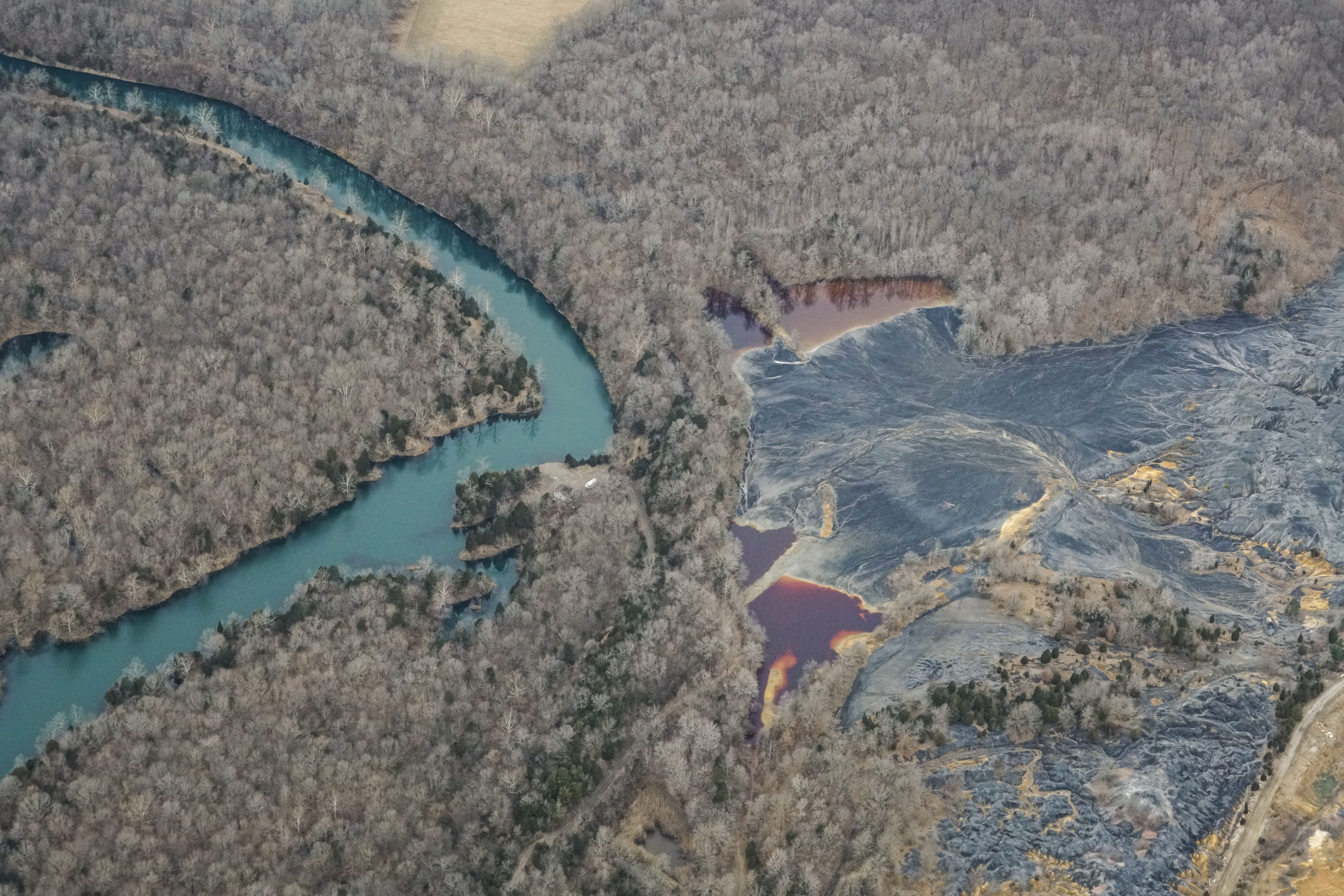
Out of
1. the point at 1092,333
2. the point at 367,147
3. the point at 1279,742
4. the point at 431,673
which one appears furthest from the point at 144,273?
the point at 1279,742

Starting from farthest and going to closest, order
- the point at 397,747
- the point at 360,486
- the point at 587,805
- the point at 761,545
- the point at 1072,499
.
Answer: the point at 360,486 → the point at 761,545 → the point at 1072,499 → the point at 397,747 → the point at 587,805

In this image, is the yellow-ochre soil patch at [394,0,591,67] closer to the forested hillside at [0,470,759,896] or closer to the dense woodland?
the dense woodland

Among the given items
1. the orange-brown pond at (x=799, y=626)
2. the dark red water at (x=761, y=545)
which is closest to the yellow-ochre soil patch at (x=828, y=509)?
the dark red water at (x=761, y=545)

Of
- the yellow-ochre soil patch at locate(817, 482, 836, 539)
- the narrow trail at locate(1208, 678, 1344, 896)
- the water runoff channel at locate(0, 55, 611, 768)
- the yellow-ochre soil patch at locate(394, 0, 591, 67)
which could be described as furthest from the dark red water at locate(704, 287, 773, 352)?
the narrow trail at locate(1208, 678, 1344, 896)

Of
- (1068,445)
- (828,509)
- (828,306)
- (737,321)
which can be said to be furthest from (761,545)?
(828,306)

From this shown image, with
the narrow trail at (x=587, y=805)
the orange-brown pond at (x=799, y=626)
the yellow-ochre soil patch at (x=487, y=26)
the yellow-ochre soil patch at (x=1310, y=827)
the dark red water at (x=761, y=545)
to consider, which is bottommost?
the yellow-ochre soil patch at (x=1310, y=827)

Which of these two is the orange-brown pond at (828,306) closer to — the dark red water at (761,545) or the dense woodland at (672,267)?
the dense woodland at (672,267)

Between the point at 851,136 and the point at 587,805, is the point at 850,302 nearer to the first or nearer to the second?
the point at 851,136
